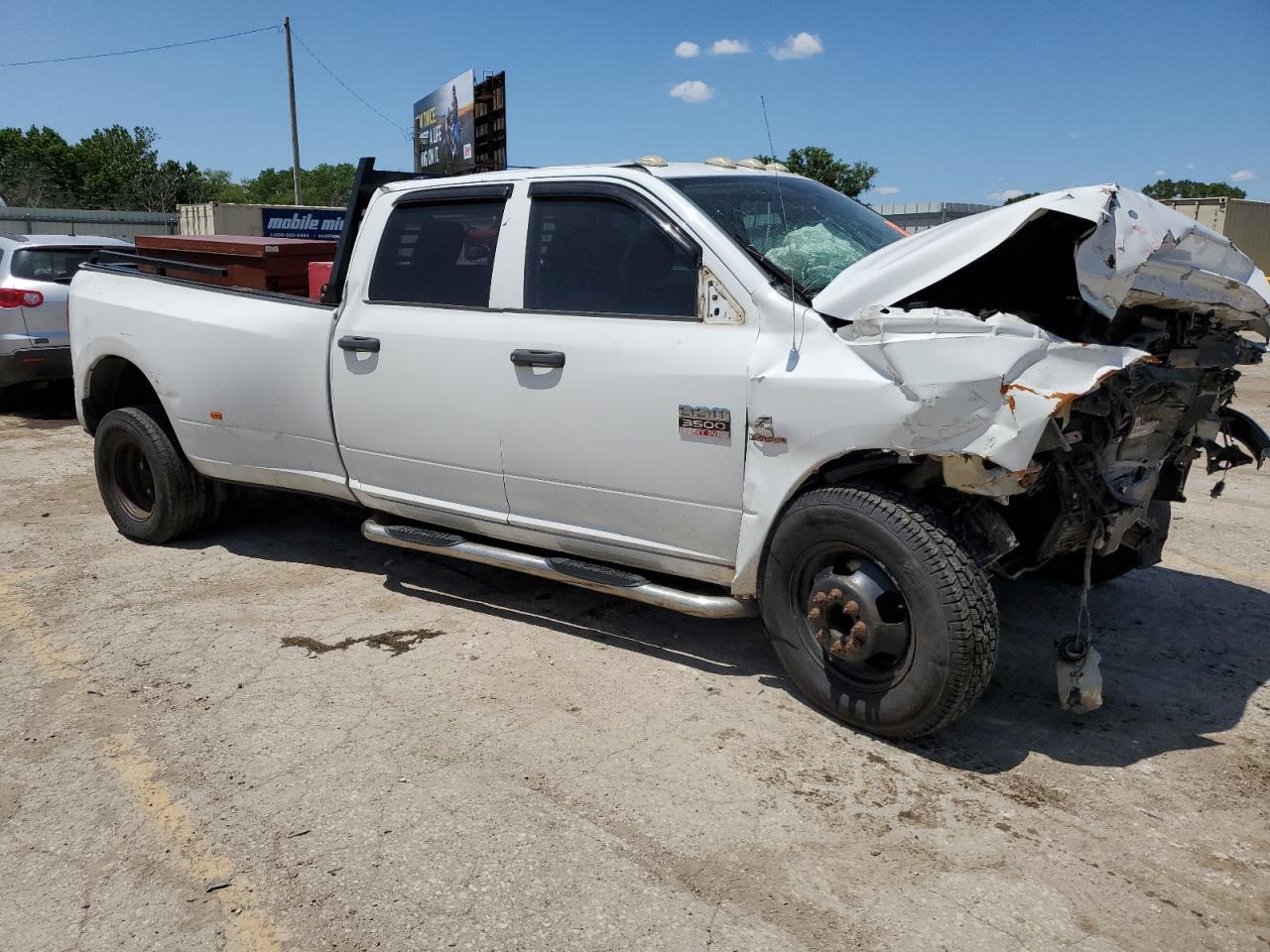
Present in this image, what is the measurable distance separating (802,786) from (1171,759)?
4.10 ft

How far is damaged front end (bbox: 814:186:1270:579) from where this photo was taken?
301 centimetres

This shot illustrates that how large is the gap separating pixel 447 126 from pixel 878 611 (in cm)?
2330

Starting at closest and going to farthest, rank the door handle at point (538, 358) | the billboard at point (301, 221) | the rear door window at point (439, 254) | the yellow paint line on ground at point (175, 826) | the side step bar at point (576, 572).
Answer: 1. the yellow paint line on ground at point (175, 826)
2. the side step bar at point (576, 572)
3. the door handle at point (538, 358)
4. the rear door window at point (439, 254)
5. the billboard at point (301, 221)

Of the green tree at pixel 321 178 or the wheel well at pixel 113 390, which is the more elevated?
the green tree at pixel 321 178

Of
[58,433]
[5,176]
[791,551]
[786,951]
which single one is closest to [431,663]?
[791,551]

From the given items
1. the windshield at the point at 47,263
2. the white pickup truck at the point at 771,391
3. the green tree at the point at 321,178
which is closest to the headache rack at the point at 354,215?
the white pickup truck at the point at 771,391

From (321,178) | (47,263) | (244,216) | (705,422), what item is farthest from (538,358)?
(321,178)

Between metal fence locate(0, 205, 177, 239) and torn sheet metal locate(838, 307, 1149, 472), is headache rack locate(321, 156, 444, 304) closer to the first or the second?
torn sheet metal locate(838, 307, 1149, 472)

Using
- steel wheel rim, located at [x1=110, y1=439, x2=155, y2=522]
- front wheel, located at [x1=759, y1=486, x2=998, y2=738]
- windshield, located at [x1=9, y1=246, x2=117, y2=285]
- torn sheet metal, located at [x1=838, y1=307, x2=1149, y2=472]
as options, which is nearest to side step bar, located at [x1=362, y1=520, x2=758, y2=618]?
front wheel, located at [x1=759, y1=486, x2=998, y2=738]

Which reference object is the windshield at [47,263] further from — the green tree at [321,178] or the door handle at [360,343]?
the green tree at [321,178]

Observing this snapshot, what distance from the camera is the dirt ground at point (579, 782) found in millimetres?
2680

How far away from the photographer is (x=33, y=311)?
9328 mm

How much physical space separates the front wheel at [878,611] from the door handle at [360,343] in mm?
2017

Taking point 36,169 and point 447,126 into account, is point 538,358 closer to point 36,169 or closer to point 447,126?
point 447,126
